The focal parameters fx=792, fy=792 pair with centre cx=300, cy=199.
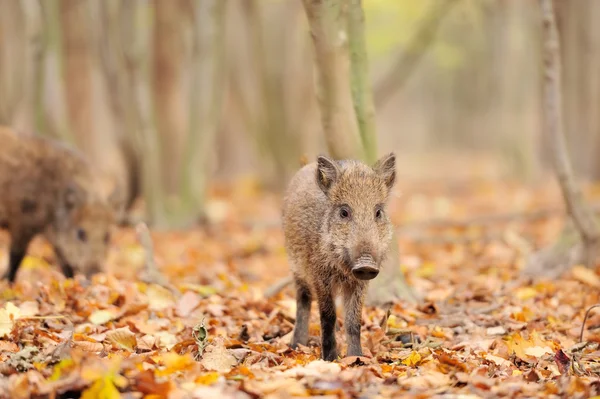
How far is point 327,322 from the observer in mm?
5520

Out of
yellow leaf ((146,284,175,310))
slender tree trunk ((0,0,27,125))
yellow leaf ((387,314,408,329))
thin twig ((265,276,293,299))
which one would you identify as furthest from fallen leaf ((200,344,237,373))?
slender tree trunk ((0,0,27,125))

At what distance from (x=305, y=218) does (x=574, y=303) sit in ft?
9.19

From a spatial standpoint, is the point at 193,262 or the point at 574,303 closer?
the point at 574,303

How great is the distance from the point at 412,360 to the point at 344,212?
110 centimetres

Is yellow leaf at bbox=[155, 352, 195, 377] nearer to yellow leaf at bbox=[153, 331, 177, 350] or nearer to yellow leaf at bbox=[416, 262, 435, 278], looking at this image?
yellow leaf at bbox=[153, 331, 177, 350]

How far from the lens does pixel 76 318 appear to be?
239 inches

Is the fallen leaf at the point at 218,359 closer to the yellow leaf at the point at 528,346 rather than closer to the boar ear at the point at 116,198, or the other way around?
the yellow leaf at the point at 528,346

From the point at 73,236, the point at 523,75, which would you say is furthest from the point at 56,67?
the point at 523,75

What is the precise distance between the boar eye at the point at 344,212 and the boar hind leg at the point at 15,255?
4.77m

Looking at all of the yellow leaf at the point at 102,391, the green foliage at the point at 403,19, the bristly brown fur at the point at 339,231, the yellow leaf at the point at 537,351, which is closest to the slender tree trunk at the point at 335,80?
the bristly brown fur at the point at 339,231

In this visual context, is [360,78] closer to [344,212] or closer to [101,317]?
[344,212]

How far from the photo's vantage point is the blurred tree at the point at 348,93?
6934 mm

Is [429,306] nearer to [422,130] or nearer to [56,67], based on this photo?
[56,67]

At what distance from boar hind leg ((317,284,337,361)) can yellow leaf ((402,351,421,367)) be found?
52 centimetres
